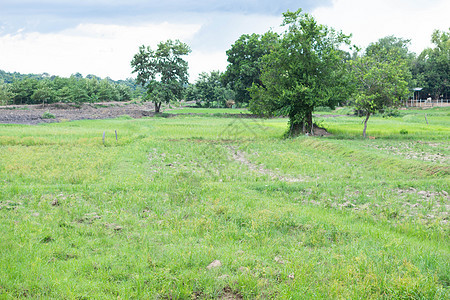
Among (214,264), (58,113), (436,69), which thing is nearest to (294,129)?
(214,264)

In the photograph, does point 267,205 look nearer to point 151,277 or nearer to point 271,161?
point 151,277

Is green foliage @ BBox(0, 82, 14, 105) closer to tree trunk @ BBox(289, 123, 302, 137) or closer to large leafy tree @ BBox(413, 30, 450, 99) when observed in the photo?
tree trunk @ BBox(289, 123, 302, 137)

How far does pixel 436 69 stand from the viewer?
70.1 m

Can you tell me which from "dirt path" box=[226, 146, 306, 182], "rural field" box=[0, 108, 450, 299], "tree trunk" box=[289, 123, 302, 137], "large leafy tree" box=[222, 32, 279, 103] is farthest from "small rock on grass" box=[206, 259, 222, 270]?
"large leafy tree" box=[222, 32, 279, 103]

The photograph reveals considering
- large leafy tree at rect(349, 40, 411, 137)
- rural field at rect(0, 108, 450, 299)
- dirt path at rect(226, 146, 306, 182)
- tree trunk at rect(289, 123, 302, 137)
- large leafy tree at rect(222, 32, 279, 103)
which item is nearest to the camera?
rural field at rect(0, 108, 450, 299)

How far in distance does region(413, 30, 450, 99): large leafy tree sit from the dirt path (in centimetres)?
6020

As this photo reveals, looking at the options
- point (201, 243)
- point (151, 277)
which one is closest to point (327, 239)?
point (201, 243)

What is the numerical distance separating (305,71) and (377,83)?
576cm

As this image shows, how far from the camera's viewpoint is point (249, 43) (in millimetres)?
56312

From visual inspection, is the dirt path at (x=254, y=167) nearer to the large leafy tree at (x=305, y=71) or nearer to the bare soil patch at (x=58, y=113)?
the large leafy tree at (x=305, y=71)

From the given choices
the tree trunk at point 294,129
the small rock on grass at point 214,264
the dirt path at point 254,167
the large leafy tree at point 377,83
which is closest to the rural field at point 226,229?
the small rock on grass at point 214,264

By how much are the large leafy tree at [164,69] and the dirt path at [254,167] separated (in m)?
38.2

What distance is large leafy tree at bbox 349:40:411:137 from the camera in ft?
85.6

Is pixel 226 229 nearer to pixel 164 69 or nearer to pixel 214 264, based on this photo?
pixel 214 264
